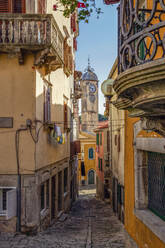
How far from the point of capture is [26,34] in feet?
31.5

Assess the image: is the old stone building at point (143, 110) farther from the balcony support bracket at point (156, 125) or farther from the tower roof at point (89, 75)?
the tower roof at point (89, 75)

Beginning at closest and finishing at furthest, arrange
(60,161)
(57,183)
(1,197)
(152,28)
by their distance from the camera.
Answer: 1. (152,28)
2. (1,197)
3. (57,183)
4. (60,161)

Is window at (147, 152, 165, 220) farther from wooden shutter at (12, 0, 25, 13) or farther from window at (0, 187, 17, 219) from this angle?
wooden shutter at (12, 0, 25, 13)

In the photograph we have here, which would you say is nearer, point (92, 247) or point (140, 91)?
point (140, 91)

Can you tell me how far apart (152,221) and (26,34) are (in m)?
6.98

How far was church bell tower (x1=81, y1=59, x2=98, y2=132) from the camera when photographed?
67.6 meters

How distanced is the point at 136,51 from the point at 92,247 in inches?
293

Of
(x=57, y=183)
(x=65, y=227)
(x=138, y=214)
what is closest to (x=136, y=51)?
(x=138, y=214)

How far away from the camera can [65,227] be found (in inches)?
493

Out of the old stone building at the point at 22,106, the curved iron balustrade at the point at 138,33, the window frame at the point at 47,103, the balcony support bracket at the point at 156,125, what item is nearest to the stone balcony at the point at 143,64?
the curved iron balustrade at the point at 138,33

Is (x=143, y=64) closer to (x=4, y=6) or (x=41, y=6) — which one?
(x=4, y=6)

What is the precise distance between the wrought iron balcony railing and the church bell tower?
55876mm

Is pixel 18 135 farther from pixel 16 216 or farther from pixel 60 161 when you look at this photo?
pixel 60 161

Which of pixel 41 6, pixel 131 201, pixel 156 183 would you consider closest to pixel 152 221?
pixel 156 183
